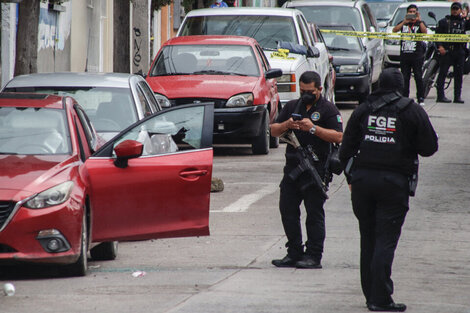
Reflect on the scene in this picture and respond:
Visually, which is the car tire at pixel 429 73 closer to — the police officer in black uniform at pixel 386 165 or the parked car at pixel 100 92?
the parked car at pixel 100 92

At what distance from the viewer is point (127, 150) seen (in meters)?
9.13

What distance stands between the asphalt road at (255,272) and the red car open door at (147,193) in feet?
1.18

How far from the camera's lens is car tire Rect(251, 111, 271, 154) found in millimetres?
17891

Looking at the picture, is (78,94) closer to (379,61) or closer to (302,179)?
(302,179)

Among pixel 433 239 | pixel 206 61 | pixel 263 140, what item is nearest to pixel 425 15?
pixel 206 61

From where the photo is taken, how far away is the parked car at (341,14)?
2794 cm

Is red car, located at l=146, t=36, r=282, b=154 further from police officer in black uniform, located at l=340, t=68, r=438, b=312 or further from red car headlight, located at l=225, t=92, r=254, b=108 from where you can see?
police officer in black uniform, located at l=340, t=68, r=438, b=312

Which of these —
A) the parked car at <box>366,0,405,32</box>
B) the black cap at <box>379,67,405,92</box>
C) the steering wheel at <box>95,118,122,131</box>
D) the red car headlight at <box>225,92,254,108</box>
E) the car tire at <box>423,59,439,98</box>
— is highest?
the black cap at <box>379,67,405,92</box>

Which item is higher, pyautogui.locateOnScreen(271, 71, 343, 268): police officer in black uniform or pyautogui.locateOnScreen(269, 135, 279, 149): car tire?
pyautogui.locateOnScreen(271, 71, 343, 268): police officer in black uniform

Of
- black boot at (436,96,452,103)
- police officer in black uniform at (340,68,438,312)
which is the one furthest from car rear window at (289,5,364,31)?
police officer in black uniform at (340,68,438,312)

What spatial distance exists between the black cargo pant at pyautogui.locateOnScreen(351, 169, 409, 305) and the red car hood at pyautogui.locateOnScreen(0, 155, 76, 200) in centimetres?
235

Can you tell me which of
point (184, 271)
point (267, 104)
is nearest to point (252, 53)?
point (267, 104)

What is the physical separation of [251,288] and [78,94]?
4.34 m

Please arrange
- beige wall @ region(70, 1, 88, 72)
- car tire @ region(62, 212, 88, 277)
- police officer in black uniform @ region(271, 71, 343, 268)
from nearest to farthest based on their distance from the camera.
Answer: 1. car tire @ region(62, 212, 88, 277)
2. police officer in black uniform @ region(271, 71, 343, 268)
3. beige wall @ region(70, 1, 88, 72)
